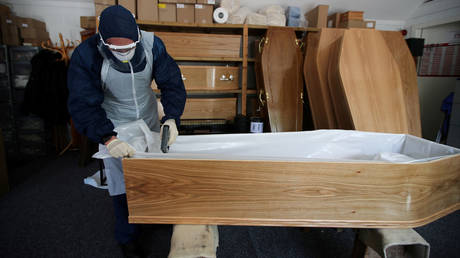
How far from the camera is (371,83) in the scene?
1.83 meters

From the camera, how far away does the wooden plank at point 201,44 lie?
8.32 ft

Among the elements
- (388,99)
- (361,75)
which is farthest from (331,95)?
(388,99)

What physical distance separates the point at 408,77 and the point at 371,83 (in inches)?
17.3

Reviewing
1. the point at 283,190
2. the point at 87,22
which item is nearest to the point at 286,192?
the point at 283,190

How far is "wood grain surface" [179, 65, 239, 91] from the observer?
2611mm

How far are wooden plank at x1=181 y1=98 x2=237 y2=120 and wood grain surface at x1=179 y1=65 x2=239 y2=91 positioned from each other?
0.14 meters

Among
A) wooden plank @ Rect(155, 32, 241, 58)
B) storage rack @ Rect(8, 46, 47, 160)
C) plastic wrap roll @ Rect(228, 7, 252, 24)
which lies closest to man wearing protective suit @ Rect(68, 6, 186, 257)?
wooden plank @ Rect(155, 32, 241, 58)

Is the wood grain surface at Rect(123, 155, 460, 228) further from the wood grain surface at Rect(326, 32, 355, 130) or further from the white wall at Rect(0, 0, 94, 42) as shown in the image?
the white wall at Rect(0, 0, 94, 42)

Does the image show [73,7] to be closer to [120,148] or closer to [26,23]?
[26,23]

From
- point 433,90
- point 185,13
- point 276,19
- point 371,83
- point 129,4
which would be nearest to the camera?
point 371,83

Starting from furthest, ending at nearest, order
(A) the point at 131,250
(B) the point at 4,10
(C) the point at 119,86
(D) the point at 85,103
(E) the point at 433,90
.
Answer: (E) the point at 433,90, (B) the point at 4,10, (A) the point at 131,250, (C) the point at 119,86, (D) the point at 85,103

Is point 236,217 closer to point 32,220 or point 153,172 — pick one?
point 153,172

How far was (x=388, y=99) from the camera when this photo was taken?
1.81 m

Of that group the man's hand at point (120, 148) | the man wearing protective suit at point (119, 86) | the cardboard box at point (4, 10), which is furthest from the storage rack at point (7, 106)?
the man's hand at point (120, 148)
